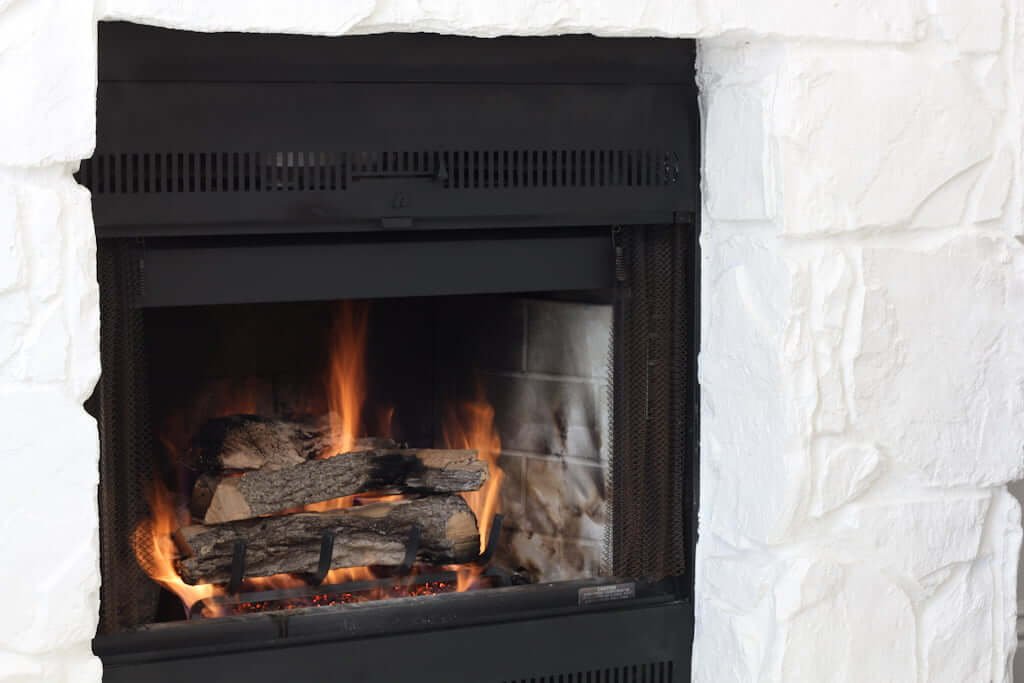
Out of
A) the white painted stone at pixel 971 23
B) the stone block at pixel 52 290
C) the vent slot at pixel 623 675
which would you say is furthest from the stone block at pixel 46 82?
the white painted stone at pixel 971 23

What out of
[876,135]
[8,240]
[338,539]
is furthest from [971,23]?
[8,240]

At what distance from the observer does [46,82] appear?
4.43ft

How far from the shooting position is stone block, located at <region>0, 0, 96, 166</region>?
134 cm

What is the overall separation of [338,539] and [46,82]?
681 mm

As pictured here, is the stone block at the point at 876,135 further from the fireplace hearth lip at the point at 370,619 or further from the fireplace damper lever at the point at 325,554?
the fireplace damper lever at the point at 325,554

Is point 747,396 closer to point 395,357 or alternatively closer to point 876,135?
point 876,135

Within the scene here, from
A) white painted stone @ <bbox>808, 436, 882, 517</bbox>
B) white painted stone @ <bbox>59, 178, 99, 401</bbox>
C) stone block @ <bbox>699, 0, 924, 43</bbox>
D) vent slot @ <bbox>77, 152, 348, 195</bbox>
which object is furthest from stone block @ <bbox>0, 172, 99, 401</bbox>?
white painted stone @ <bbox>808, 436, 882, 517</bbox>

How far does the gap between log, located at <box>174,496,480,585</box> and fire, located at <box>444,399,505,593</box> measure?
0.28 feet

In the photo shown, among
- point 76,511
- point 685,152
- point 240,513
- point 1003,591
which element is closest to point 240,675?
Result: point 240,513

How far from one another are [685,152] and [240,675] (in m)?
0.78

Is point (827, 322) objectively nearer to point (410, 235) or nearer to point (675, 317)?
point (675, 317)

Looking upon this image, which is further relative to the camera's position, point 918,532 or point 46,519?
point 918,532

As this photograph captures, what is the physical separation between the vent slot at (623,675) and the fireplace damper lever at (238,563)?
345 mm

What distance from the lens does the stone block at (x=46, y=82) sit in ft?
4.40
